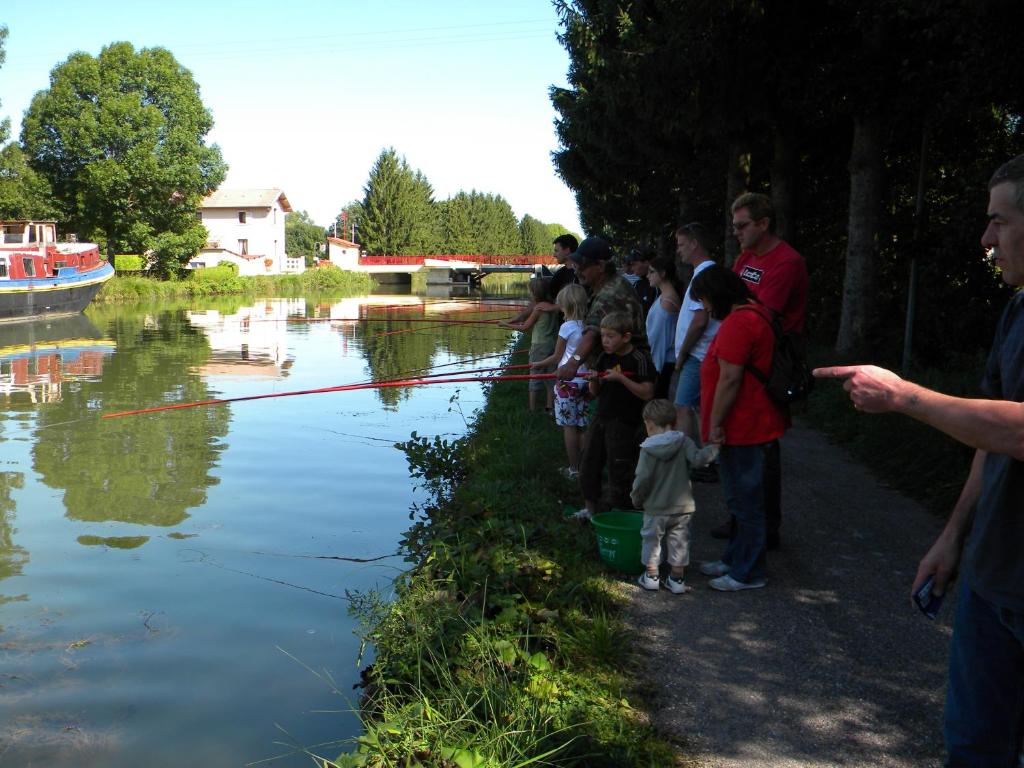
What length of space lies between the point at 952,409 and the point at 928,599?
828 mm

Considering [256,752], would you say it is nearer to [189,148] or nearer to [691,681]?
[691,681]

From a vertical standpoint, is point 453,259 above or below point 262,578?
above

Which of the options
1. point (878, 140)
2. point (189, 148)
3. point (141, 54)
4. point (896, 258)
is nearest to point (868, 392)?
point (878, 140)

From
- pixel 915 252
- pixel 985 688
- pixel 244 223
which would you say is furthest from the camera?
pixel 244 223

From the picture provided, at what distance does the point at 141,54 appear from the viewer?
56188 mm

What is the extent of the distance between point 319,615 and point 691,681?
290 cm

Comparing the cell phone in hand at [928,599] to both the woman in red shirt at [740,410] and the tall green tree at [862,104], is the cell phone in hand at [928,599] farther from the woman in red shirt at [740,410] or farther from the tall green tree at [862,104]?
the tall green tree at [862,104]

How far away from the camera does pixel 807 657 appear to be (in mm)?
4492

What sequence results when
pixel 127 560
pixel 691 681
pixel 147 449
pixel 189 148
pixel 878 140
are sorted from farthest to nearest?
pixel 189 148
pixel 878 140
pixel 147 449
pixel 127 560
pixel 691 681

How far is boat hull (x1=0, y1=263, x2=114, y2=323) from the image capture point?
3409 centimetres

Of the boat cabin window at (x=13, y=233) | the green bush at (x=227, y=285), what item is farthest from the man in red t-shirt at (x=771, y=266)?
the green bush at (x=227, y=285)

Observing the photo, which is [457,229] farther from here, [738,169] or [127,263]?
[738,169]

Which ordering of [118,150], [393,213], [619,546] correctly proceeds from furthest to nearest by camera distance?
[393,213] < [118,150] < [619,546]

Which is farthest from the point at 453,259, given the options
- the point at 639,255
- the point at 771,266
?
the point at 771,266
